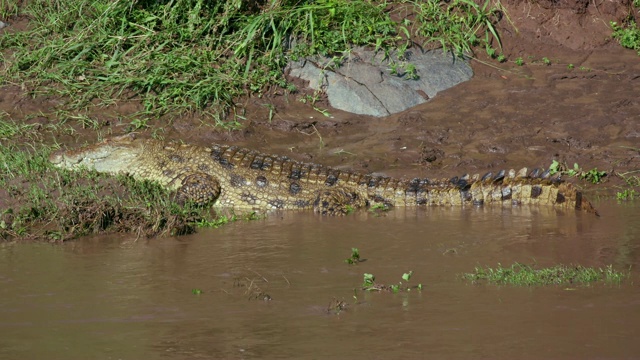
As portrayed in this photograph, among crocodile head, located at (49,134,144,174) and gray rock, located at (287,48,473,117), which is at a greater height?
gray rock, located at (287,48,473,117)

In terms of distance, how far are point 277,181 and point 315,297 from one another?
12.2ft

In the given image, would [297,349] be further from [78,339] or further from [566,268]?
[566,268]

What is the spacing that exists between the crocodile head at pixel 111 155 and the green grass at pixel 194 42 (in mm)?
826

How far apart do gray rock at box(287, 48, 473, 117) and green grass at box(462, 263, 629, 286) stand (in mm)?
4986

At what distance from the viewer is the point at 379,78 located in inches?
420

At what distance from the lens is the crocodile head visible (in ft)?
29.8

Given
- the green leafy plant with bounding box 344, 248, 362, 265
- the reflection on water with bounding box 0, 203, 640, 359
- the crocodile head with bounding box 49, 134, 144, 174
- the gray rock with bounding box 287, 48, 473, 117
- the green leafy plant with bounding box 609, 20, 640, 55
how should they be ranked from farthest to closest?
the green leafy plant with bounding box 609, 20, 640, 55 < the gray rock with bounding box 287, 48, 473, 117 < the crocodile head with bounding box 49, 134, 144, 174 < the green leafy plant with bounding box 344, 248, 362, 265 < the reflection on water with bounding box 0, 203, 640, 359

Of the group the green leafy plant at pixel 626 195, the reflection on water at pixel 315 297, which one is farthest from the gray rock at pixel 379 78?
the reflection on water at pixel 315 297

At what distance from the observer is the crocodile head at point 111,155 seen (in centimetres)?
909

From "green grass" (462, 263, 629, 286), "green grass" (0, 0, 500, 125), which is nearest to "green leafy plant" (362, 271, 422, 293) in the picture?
"green grass" (462, 263, 629, 286)

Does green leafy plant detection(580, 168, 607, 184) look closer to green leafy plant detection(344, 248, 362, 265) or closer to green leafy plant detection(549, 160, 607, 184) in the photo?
green leafy plant detection(549, 160, 607, 184)

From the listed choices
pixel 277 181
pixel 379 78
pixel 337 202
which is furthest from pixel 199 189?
pixel 379 78

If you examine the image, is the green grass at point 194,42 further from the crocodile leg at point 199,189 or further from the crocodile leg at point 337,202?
the crocodile leg at point 337,202

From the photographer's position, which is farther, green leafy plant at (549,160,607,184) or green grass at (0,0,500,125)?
green grass at (0,0,500,125)
